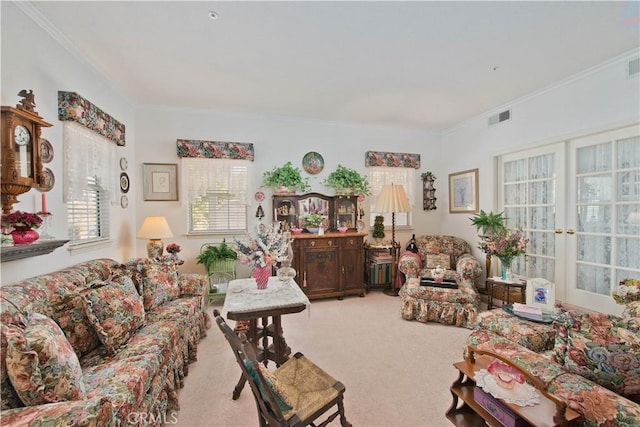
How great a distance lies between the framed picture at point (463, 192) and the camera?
4.50 m

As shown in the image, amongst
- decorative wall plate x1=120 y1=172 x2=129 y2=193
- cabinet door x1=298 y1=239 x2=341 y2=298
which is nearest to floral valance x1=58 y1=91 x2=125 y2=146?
decorative wall plate x1=120 y1=172 x2=129 y2=193

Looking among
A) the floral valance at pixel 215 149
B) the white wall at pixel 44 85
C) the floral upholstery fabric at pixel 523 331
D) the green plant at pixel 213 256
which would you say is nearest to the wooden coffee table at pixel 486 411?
the floral upholstery fabric at pixel 523 331

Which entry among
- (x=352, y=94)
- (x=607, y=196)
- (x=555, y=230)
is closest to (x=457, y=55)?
(x=352, y=94)

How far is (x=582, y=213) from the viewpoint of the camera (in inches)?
126

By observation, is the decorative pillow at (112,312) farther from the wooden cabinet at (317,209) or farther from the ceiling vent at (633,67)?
the ceiling vent at (633,67)

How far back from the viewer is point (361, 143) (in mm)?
4871

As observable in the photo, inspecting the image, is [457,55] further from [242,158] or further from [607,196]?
[242,158]

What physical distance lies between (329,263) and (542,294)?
252 cm

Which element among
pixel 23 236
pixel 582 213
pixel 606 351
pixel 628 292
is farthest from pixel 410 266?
pixel 23 236

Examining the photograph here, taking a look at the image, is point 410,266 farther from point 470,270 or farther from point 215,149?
point 215,149

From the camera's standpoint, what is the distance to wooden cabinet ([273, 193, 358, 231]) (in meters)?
4.41

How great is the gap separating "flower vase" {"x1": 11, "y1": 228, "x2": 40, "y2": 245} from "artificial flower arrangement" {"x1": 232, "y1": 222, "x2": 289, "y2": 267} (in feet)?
4.16

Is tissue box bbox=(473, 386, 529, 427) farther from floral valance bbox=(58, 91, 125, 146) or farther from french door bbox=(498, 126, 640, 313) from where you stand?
floral valance bbox=(58, 91, 125, 146)

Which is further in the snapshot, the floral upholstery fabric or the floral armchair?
the floral armchair
